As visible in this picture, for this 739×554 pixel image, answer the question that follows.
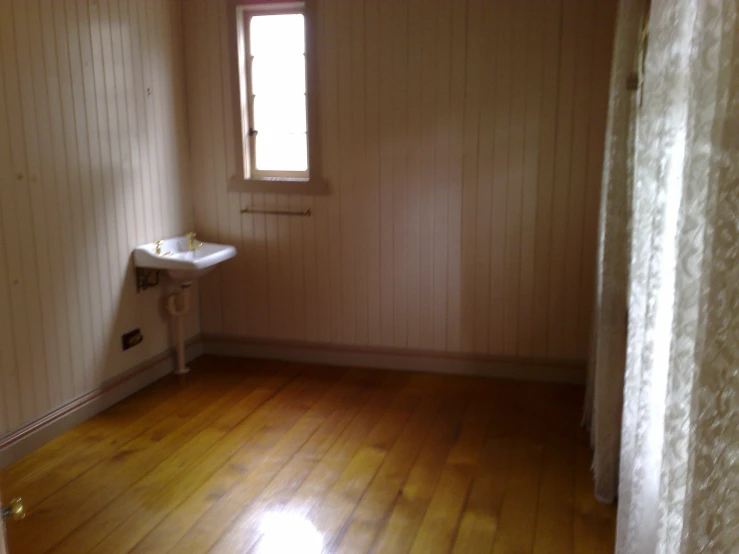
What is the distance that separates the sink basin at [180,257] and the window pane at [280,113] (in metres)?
0.85

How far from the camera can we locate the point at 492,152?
427cm

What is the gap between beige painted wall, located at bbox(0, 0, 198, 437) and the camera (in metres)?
3.33

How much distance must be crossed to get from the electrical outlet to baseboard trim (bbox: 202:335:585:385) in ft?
2.46

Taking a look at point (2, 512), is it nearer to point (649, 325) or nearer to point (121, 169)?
point (649, 325)

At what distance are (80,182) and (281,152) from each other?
1375 millimetres

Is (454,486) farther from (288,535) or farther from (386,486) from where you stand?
(288,535)

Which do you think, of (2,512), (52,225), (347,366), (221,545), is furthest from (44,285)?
(2,512)

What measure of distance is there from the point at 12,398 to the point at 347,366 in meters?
2.06

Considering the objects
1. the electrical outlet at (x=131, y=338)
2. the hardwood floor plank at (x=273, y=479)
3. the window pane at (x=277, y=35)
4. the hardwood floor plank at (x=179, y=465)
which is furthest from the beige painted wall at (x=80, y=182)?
the hardwood floor plank at (x=273, y=479)

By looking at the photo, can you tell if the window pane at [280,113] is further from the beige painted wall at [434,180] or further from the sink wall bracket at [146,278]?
the sink wall bracket at [146,278]

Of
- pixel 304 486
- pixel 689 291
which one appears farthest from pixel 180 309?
pixel 689 291

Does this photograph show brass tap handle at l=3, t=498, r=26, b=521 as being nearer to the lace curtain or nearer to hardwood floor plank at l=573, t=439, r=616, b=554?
the lace curtain

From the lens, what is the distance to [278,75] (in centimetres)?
461

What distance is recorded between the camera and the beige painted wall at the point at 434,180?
4.12 metres
